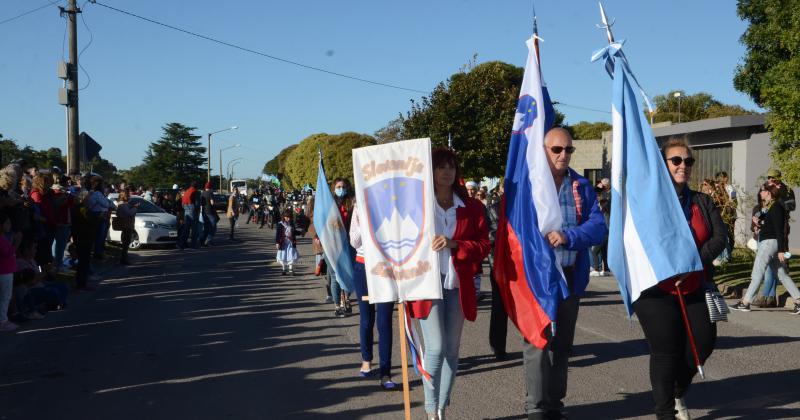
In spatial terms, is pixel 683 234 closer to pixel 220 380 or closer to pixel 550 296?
pixel 550 296

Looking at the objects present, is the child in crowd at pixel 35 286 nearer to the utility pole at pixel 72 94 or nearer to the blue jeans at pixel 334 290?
the blue jeans at pixel 334 290

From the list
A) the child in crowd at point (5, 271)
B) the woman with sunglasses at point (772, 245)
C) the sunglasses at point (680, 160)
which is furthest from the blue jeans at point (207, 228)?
the sunglasses at point (680, 160)

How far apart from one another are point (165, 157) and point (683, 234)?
102701 mm

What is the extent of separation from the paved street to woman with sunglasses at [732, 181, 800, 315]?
371mm

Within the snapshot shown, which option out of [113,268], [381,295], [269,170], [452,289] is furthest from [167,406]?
[269,170]

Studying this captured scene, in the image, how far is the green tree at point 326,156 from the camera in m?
89.2

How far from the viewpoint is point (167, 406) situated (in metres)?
5.71

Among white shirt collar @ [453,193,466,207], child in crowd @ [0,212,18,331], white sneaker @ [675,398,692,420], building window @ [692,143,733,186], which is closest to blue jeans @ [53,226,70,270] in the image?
child in crowd @ [0,212,18,331]

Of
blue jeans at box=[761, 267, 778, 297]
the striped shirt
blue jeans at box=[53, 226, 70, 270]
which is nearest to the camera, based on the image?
the striped shirt

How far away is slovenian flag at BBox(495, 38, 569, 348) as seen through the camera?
480 cm

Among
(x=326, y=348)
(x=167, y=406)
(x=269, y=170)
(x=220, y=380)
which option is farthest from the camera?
(x=269, y=170)

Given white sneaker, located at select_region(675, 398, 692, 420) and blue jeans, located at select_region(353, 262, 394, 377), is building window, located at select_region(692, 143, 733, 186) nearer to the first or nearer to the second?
blue jeans, located at select_region(353, 262, 394, 377)

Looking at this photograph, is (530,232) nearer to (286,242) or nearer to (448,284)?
(448,284)

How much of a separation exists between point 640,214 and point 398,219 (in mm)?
1511
